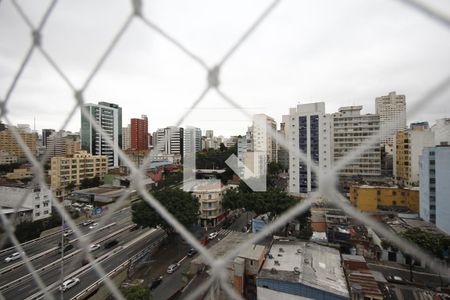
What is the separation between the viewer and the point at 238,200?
6.92m

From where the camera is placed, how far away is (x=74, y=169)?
10797 mm

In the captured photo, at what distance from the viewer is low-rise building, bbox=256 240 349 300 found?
9.51 ft

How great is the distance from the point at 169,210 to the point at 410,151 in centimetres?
869

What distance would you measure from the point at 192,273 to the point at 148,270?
92 cm

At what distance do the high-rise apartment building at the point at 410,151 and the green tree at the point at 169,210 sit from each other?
7.04 meters

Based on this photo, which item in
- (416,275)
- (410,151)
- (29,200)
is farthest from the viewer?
(410,151)

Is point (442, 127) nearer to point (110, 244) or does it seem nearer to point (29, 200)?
point (110, 244)

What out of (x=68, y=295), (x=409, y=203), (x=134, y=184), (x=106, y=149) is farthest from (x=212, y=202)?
(x=106, y=149)

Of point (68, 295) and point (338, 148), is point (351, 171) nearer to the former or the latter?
point (338, 148)

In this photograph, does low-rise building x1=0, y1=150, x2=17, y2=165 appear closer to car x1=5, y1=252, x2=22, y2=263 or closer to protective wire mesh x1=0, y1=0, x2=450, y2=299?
car x1=5, y1=252, x2=22, y2=263

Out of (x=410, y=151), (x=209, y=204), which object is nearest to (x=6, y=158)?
(x=209, y=204)

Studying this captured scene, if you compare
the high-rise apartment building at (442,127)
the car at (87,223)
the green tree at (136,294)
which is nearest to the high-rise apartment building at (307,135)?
the high-rise apartment building at (442,127)

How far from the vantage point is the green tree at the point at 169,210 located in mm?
5430

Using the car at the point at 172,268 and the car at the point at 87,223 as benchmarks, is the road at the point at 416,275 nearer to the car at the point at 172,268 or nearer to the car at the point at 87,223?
the car at the point at 172,268
